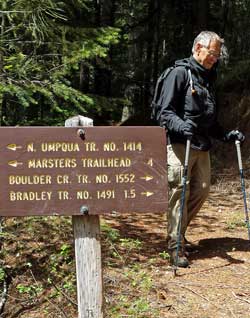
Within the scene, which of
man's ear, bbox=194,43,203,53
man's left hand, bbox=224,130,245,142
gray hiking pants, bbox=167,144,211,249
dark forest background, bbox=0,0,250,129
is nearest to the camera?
man's ear, bbox=194,43,203,53

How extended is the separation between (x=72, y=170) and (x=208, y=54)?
7.21 feet

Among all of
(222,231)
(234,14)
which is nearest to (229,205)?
(222,231)

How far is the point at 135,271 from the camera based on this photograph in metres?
5.02

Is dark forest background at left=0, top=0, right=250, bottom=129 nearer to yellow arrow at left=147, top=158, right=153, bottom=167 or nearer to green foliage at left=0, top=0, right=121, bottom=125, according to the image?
green foliage at left=0, top=0, right=121, bottom=125

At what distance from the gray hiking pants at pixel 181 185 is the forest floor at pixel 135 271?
0.45 metres

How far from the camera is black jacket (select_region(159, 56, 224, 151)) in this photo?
4.67m

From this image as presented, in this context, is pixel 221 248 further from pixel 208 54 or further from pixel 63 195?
pixel 63 195

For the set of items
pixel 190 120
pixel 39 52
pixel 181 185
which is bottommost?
pixel 181 185

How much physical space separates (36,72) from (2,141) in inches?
123

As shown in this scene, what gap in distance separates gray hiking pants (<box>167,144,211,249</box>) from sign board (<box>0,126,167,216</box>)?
1630 millimetres

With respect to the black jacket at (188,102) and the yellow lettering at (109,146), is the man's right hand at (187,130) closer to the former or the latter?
the black jacket at (188,102)

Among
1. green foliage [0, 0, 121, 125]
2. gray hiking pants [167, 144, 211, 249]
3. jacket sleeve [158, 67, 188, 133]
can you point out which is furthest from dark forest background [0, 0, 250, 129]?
gray hiking pants [167, 144, 211, 249]

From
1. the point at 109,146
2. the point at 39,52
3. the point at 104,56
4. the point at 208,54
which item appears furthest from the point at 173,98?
the point at 39,52

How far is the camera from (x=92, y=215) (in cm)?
344
